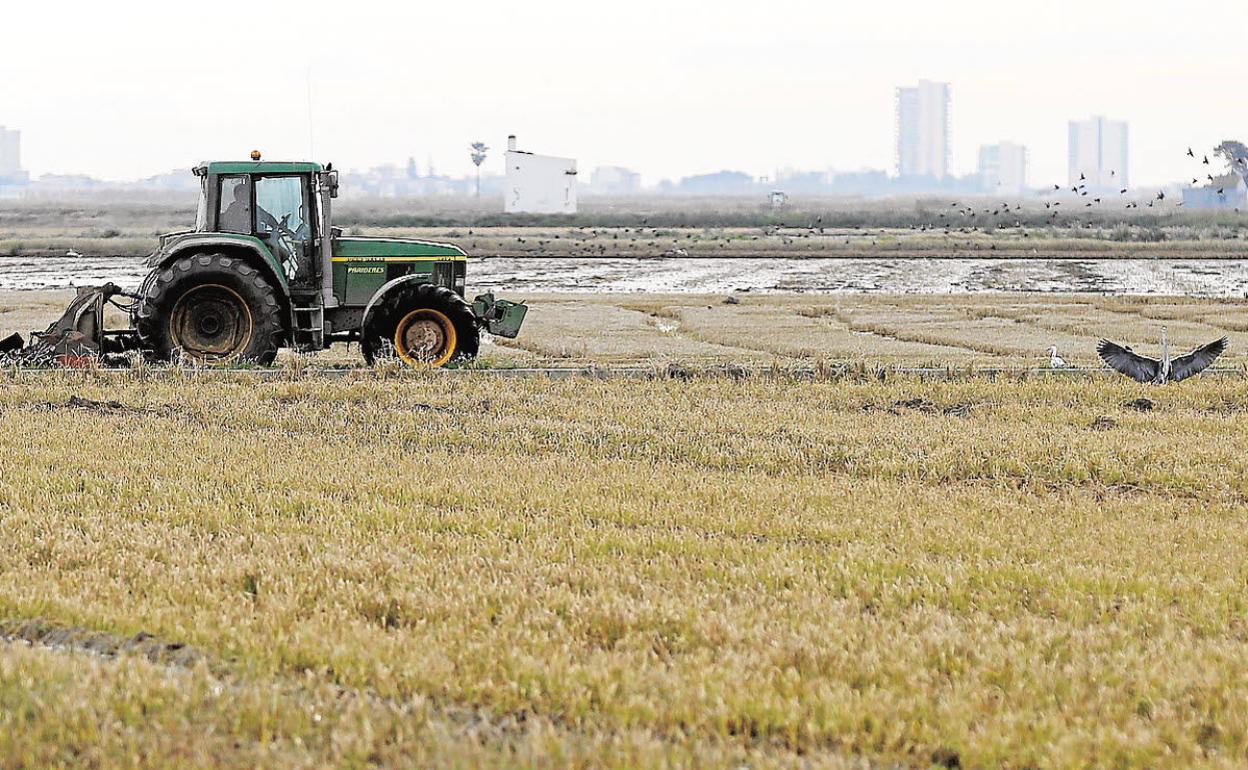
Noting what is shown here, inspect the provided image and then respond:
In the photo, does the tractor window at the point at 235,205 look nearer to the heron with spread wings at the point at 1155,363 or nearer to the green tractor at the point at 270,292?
the green tractor at the point at 270,292

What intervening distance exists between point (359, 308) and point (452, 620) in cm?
1135

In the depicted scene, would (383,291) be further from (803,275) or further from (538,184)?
(538,184)

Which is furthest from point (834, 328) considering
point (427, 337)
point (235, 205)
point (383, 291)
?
point (235, 205)

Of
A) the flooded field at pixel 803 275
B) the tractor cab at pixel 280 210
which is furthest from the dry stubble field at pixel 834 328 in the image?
the flooded field at pixel 803 275

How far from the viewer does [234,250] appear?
641 inches

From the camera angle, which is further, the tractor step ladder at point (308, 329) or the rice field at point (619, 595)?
the tractor step ladder at point (308, 329)

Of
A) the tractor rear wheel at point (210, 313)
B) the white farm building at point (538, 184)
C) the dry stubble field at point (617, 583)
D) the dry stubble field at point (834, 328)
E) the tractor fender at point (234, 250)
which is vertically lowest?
the dry stubble field at point (617, 583)

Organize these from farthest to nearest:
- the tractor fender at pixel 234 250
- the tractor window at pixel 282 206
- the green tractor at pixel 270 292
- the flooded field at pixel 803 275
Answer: the flooded field at pixel 803 275 < the tractor window at pixel 282 206 < the green tractor at pixel 270 292 < the tractor fender at pixel 234 250

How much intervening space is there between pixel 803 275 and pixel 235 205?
102ft

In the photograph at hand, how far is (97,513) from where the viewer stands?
8.44 metres

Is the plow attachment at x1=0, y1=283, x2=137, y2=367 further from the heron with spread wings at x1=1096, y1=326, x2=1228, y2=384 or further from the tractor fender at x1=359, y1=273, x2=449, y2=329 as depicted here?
the heron with spread wings at x1=1096, y1=326, x2=1228, y2=384

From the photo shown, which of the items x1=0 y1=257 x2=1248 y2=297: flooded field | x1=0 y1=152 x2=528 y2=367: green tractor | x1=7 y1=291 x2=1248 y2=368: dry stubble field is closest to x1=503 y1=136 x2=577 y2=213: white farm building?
x1=0 y1=257 x2=1248 y2=297: flooded field

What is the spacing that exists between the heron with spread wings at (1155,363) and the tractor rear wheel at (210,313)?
9290 millimetres

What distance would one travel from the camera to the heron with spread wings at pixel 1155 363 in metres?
14.6
